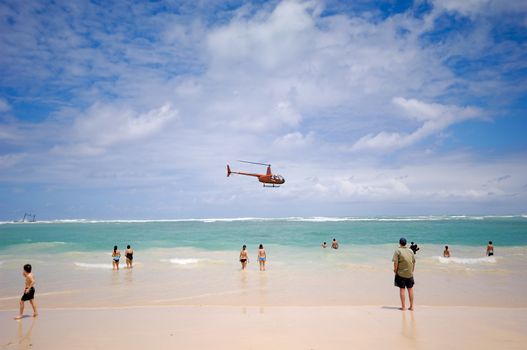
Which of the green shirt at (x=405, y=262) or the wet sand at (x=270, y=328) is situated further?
the green shirt at (x=405, y=262)

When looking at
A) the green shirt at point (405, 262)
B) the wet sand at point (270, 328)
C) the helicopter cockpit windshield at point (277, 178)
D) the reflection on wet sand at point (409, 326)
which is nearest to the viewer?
→ the wet sand at point (270, 328)

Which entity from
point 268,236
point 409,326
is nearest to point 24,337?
point 409,326

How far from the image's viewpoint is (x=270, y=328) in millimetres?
7969

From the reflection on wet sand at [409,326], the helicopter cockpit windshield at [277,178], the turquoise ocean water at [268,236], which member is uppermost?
the helicopter cockpit windshield at [277,178]

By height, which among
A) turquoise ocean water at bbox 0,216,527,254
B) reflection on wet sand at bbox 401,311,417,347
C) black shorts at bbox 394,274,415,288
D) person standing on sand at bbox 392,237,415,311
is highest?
Answer: person standing on sand at bbox 392,237,415,311

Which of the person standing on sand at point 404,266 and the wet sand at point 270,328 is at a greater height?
the person standing on sand at point 404,266

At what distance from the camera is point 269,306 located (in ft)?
34.5

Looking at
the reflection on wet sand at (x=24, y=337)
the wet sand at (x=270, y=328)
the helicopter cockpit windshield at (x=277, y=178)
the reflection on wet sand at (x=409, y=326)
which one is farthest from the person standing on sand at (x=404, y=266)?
the helicopter cockpit windshield at (x=277, y=178)

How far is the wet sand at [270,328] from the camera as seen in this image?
6.97 metres

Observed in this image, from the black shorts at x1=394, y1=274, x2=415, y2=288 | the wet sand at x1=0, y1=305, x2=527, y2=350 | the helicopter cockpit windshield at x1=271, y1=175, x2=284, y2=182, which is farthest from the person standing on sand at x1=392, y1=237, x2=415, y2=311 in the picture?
the helicopter cockpit windshield at x1=271, y1=175, x2=284, y2=182

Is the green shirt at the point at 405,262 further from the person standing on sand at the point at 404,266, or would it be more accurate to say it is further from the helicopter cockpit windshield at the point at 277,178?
the helicopter cockpit windshield at the point at 277,178

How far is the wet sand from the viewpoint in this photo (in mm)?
6967

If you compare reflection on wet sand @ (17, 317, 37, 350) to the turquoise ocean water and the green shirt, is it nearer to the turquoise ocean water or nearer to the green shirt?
the green shirt

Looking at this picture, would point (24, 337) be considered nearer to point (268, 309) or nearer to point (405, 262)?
point (268, 309)
